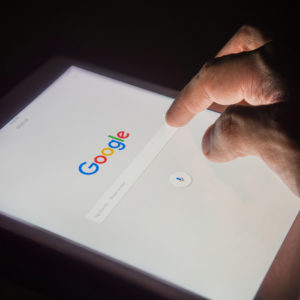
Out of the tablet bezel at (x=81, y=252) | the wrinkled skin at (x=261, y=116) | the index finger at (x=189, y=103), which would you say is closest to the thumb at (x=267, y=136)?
the wrinkled skin at (x=261, y=116)

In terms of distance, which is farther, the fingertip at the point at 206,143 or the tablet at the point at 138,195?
the fingertip at the point at 206,143

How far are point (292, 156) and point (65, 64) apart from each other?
1.67ft

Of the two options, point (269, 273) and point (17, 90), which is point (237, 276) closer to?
point (269, 273)

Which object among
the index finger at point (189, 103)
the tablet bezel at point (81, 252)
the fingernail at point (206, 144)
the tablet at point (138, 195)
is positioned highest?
the index finger at point (189, 103)

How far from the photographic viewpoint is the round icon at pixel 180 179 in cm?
59

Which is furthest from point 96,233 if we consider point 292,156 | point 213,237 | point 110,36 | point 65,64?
point 110,36

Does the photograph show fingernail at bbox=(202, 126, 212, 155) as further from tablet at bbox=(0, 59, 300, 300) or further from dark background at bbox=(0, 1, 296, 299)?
dark background at bbox=(0, 1, 296, 299)

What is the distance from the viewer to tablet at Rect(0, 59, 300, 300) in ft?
1.64

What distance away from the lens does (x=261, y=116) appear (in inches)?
20.4

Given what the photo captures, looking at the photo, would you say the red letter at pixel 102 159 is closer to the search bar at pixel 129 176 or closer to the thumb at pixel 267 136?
the search bar at pixel 129 176

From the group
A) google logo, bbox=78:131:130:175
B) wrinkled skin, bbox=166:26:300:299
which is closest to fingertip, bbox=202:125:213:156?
wrinkled skin, bbox=166:26:300:299

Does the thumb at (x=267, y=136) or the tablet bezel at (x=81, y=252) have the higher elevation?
the thumb at (x=267, y=136)

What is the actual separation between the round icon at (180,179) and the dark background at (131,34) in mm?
269

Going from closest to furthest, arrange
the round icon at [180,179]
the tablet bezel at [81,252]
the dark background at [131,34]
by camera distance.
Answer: the tablet bezel at [81,252]
the round icon at [180,179]
the dark background at [131,34]
